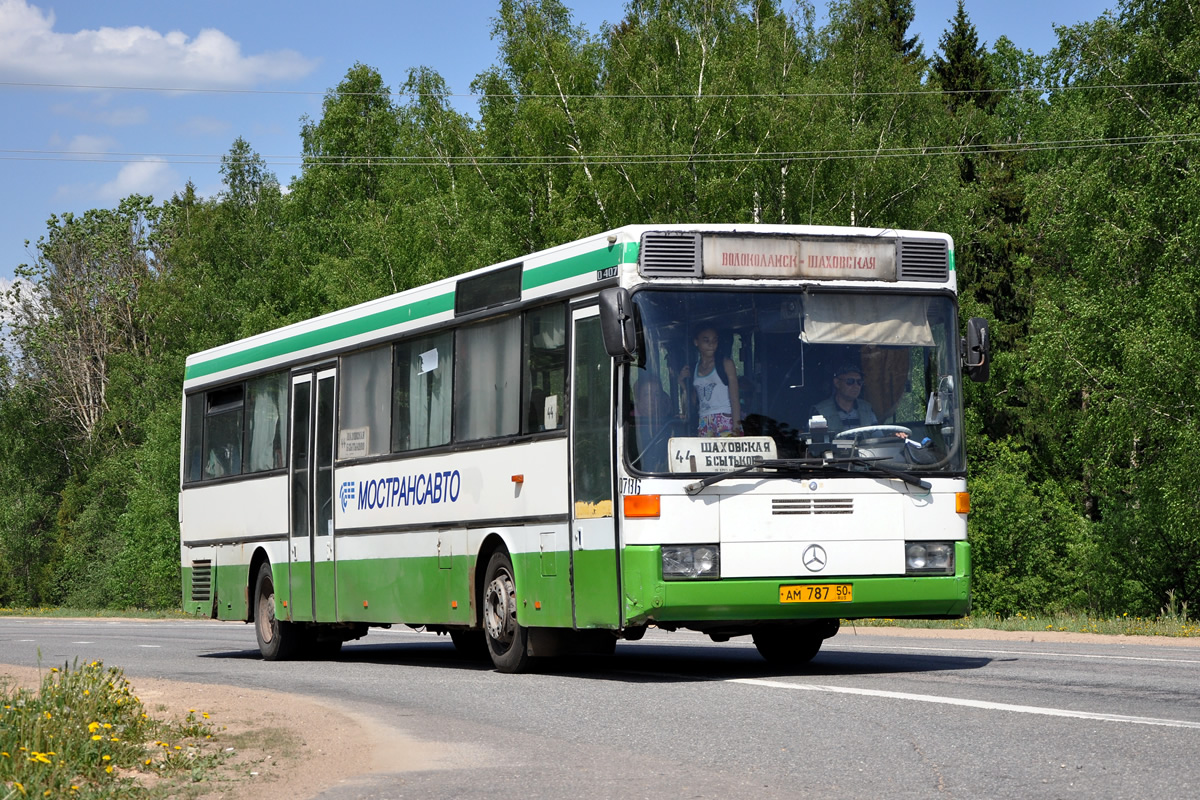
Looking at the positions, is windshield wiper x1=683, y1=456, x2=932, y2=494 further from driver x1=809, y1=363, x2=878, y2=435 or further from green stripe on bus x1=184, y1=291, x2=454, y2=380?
green stripe on bus x1=184, y1=291, x2=454, y2=380

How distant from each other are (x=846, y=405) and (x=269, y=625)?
886 centimetres

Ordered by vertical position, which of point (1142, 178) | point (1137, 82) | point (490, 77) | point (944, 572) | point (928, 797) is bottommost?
point (928, 797)

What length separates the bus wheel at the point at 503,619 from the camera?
14.6m

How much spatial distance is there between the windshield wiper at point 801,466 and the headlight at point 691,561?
42 centimetres

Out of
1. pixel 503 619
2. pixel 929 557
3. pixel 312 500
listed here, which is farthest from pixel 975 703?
pixel 312 500

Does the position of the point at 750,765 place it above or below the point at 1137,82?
below

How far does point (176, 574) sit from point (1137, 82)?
126 ft

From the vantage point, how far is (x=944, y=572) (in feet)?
43.4

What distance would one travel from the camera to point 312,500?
59.6 ft

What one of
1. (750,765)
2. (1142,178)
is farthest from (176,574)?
(750,765)

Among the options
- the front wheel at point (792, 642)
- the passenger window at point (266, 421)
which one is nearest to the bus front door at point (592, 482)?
the front wheel at point (792, 642)

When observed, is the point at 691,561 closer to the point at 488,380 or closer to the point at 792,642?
the point at 792,642

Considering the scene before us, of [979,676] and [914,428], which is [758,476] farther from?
[979,676]

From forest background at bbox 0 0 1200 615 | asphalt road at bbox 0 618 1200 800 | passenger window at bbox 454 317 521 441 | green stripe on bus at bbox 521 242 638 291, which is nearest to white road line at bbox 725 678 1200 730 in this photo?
asphalt road at bbox 0 618 1200 800
